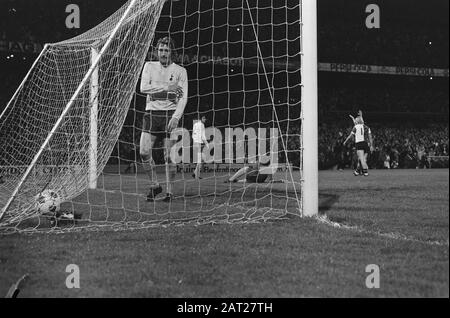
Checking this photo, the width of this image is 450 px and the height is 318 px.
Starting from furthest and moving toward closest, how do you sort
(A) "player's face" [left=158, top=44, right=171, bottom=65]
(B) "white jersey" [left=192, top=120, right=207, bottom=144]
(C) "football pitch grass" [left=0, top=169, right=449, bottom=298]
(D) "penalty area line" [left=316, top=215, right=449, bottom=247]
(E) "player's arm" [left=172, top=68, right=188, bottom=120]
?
(B) "white jersey" [left=192, top=120, right=207, bottom=144]
(E) "player's arm" [left=172, top=68, right=188, bottom=120]
(A) "player's face" [left=158, top=44, right=171, bottom=65]
(D) "penalty area line" [left=316, top=215, right=449, bottom=247]
(C) "football pitch grass" [left=0, top=169, right=449, bottom=298]

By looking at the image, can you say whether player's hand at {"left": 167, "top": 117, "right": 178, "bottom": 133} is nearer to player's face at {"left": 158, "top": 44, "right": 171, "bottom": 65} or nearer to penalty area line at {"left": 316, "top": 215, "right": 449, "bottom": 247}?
player's face at {"left": 158, "top": 44, "right": 171, "bottom": 65}

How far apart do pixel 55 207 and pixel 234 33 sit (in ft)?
57.4

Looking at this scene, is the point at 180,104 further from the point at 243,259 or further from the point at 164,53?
the point at 243,259

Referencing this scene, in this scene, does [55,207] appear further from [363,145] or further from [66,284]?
[363,145]

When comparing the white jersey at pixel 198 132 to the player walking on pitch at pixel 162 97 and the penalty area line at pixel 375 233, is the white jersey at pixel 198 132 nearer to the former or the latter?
the player walking on pitch at pixel 162 97

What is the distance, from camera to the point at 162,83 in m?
6.40

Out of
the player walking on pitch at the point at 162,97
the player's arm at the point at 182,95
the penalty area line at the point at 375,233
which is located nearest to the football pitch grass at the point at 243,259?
the penalty area line at the point at 375,233

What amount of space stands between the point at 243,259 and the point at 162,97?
3.61 meters

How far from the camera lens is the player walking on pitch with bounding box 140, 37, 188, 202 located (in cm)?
626

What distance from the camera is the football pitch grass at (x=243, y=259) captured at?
256 cm

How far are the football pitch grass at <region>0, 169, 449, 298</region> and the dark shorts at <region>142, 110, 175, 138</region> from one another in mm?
2208

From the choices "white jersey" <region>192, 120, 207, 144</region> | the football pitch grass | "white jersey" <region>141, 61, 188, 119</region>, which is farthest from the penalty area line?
"white jersey" <region>192, 120, 207, 144</region>

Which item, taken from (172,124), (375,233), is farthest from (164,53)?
(375,233)

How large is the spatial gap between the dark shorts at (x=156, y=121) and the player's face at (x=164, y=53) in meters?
0.61
